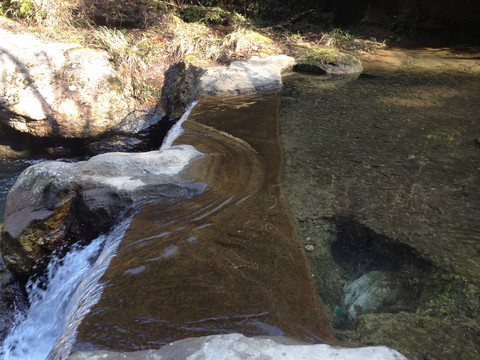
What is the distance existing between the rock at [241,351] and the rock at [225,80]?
Answer: 4425 millimetres

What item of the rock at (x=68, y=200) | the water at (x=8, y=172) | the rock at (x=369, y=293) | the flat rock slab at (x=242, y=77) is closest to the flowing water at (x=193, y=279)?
the rock at (x=68, y=200)

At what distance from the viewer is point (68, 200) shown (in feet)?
8.98

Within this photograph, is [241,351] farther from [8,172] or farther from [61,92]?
[61,92]

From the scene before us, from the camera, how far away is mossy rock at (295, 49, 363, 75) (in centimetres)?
689

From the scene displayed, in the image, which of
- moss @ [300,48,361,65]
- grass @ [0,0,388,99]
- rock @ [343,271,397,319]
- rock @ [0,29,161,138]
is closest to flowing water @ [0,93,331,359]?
rock @ [343,271,397,319]

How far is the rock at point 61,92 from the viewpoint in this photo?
509 centimetres

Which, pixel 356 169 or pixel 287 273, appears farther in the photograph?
pixel 356 169

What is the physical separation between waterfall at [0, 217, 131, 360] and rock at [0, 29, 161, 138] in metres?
3.14

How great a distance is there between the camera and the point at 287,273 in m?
2.00

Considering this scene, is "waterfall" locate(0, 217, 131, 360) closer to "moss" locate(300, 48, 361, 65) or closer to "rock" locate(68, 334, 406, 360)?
"rock" locate(68, 334, 406, 360)

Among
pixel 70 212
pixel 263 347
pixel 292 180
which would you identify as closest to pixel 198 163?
pixel 292 180

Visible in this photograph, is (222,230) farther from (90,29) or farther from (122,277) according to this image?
(90,29)

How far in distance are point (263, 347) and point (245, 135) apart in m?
2.74

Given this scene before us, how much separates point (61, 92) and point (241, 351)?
5118 millimetres
